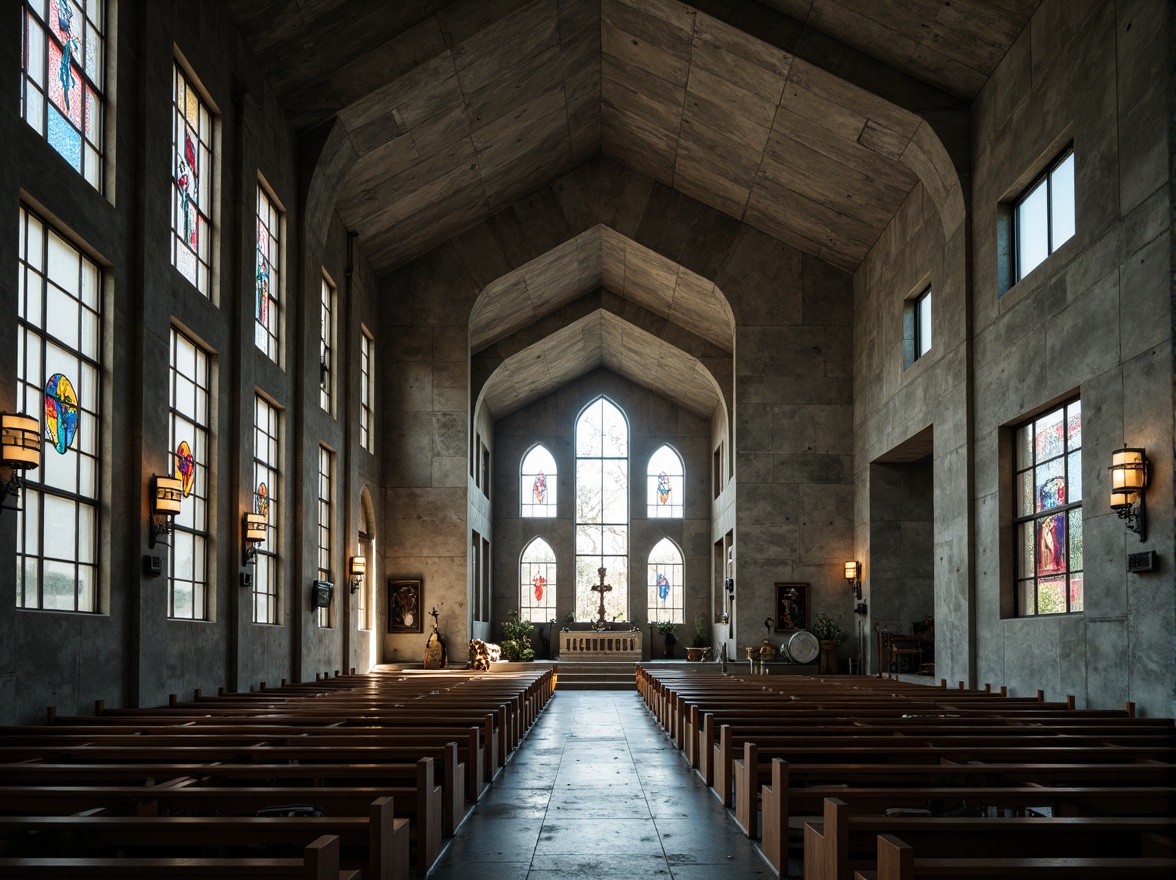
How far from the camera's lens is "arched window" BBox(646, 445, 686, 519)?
104 ft

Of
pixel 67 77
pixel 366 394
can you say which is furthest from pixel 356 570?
pixel 67 77

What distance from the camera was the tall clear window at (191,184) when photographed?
38.4ft

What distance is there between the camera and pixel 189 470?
39.2 feet

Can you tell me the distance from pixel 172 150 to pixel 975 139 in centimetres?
986

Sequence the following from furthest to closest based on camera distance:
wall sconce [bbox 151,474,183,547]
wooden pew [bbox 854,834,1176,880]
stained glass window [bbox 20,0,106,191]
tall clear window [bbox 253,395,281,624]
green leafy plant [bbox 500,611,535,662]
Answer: green leafy plant [bbox 500,611,535,662] → tall clear window [bbox 253,395,281,624] → wall sconce [bbox 151,474,183,547] → stained glass window [bbox 20,0,106,191] → wooden pew [bbox 854,834,1176,880]

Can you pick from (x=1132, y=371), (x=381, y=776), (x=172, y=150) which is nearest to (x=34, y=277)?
(x=172, y=150)

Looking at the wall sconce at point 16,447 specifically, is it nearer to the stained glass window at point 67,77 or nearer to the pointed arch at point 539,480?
the stained glass window at point 67,77

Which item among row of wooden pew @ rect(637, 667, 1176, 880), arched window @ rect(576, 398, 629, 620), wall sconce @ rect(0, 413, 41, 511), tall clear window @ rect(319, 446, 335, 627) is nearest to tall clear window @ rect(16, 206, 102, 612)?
wall sconce @ rect(0, 413, 41, 511)

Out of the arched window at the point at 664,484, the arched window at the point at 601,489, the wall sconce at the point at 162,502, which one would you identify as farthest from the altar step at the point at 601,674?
the wall sconce at the point at 162,502

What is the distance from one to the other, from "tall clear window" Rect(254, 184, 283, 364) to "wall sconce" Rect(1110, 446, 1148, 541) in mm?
9980

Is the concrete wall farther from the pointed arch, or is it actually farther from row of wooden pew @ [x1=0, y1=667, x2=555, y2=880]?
the pointed arch

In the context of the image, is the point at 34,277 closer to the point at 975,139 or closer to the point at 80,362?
the point at 80,362

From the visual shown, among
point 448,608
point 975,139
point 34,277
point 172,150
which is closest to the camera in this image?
point 34,277

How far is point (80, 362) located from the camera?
9.37m
